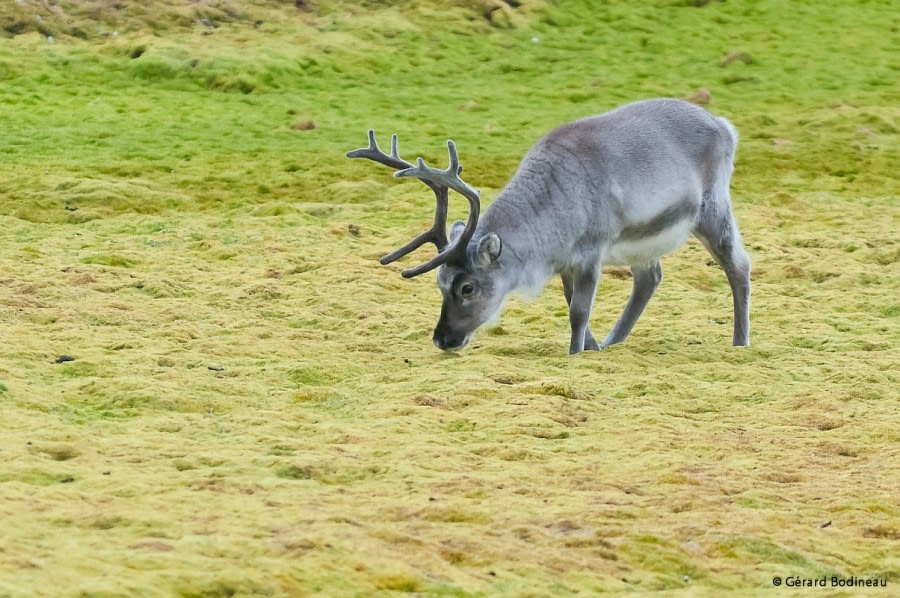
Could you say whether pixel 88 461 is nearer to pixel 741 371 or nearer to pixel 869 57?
pixel 741 371

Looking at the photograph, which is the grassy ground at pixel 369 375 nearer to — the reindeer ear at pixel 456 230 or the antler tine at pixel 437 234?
the antler tine at pixel 437 234

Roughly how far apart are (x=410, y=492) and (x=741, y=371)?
465cm

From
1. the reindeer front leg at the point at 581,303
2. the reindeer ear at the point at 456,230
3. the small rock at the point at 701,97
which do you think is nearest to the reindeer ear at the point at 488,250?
the reindeer ear at the point at 456,230

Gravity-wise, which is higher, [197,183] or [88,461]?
[88,461]

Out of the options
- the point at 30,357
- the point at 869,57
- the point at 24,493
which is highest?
the point at 24,493

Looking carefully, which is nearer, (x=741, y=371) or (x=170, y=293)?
(x=741, y=371)

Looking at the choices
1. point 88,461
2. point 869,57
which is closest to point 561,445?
point 88,461

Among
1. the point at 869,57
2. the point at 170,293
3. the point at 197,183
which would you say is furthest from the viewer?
the point at 869,57

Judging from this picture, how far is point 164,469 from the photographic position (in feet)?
25.3

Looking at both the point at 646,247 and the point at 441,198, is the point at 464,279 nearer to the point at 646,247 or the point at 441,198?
the point at 441,198

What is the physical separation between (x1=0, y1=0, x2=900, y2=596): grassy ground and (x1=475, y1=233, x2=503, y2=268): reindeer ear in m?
0.88

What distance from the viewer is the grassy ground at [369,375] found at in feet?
21.5

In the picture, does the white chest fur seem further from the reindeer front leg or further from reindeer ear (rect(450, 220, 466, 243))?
reindeer ear (rect(450, 220, 466, 243))

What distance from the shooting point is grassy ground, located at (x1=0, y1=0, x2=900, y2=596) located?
21.5ft
